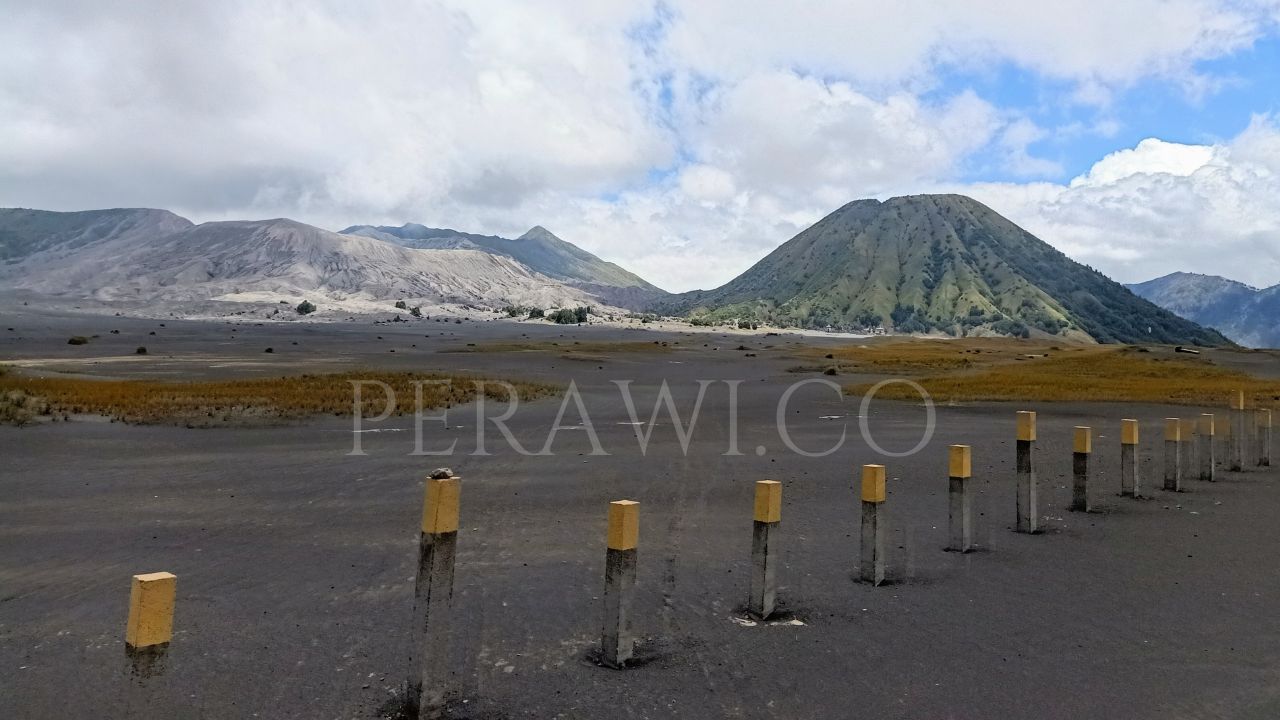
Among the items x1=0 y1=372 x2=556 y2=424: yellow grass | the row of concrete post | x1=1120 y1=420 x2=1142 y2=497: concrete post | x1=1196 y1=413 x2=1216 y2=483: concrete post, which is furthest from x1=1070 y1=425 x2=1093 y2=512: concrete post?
x1=0 y1=372 x2=556 y2=424: yellow grass

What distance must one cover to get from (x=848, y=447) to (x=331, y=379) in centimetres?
2252

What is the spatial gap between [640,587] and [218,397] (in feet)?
73.2

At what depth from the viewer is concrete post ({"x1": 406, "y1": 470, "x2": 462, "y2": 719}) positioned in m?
5.75

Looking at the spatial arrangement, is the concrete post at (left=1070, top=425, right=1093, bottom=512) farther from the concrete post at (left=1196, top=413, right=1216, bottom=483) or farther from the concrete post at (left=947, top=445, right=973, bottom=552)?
the concrete post at (left=1196, top=413, right=1216, bottom=483)

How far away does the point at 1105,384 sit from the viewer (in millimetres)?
43938

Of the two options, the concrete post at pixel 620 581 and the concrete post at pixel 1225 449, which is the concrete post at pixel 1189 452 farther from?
the concrete post at pixel 620 581

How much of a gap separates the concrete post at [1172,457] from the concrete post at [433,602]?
1444 centimetres

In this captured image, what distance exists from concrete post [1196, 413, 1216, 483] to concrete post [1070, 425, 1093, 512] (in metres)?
5.13

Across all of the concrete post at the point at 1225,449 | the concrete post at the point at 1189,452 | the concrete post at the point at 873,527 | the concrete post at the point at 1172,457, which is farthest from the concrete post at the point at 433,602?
the concrete post at the point at 1225,449

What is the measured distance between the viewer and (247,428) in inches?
877

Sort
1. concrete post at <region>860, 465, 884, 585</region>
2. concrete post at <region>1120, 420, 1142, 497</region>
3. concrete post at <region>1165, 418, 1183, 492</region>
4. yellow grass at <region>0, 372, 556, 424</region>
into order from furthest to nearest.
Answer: yellow grass at <region>0, 372, 556, 424</region> < concrete post at <region>1165, 418, 1183, 492</region> < concrete post at <region>1120, 420, 1142, 497</region> < concrete post at <region>860, 465, 884, 585</region>

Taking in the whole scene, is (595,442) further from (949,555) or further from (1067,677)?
(1067,677)

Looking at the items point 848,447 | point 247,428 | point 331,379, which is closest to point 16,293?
point 331,379

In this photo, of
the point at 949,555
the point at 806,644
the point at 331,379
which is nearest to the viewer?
the point at 806,644
